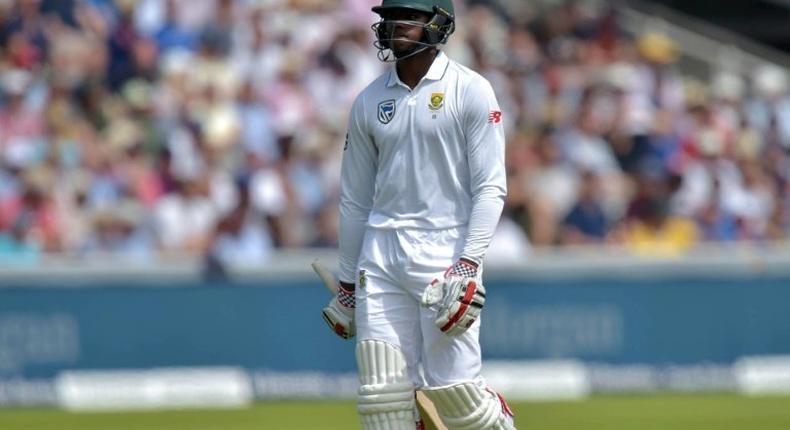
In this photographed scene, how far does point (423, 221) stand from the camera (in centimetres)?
662

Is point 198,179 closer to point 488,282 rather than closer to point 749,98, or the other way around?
point 488,282

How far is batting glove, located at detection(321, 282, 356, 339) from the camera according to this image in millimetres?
6961

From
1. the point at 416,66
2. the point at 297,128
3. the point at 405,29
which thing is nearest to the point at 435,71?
the point at 416,66

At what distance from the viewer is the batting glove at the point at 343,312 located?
6961mm

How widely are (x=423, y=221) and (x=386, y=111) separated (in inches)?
18.0

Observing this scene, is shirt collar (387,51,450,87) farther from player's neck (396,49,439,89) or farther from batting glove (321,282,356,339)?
batting glove (321,282,356,339)

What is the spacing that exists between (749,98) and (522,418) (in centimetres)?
696

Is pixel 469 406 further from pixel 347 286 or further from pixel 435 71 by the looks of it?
pixel 435 71

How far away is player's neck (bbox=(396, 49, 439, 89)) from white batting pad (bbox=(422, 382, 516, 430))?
1205mm

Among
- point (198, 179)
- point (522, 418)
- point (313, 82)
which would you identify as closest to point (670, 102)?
point (313, 82)

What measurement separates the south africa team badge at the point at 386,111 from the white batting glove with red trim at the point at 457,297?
63 centimetres

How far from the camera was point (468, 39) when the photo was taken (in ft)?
54.7

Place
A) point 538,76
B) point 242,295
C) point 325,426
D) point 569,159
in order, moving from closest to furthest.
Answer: point 325,426
point 242,295
point 569,159
point 538,76

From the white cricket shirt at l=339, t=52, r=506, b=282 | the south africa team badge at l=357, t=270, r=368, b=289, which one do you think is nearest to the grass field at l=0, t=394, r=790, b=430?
the south africa team badge at l=357, t=270, r=368, b=289
